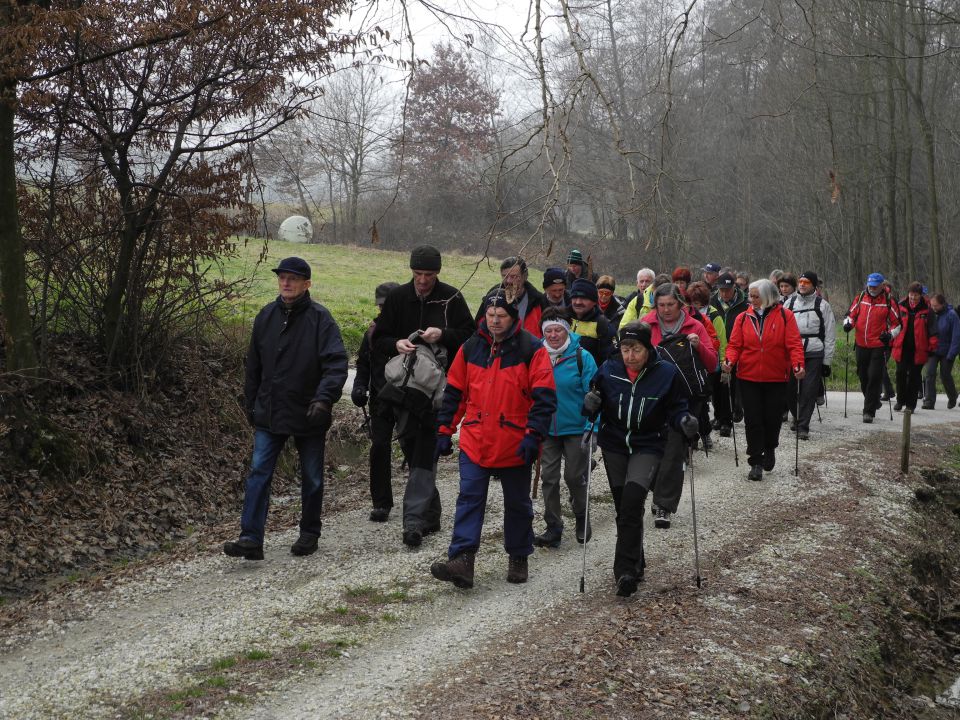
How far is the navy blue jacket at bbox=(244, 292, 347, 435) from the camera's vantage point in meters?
7.21

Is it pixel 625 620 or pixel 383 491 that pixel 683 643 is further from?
pixel 383 491

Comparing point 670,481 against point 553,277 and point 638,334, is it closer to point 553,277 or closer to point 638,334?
point 638,334

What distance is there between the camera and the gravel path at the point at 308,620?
5.10 meters

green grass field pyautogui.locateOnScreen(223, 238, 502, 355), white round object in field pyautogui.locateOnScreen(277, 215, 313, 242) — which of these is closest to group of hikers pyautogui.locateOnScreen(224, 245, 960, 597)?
green grass field pyautogui.locateOnScreen(223, 238, 502, 355)

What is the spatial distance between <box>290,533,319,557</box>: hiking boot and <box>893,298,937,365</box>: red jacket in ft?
38.4

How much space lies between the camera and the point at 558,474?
780 centimetres

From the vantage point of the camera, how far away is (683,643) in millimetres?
5965

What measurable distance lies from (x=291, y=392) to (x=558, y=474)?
2.32 metres

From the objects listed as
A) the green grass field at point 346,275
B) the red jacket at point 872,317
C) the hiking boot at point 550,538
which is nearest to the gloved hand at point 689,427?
the hiking boot at point 550,538

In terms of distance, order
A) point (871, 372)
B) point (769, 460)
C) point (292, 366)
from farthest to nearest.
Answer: point (871, 372), point (769, 460), point (292, 366)

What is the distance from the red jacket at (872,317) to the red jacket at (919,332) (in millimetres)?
1067

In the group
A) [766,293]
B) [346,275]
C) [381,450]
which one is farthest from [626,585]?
[346,275]

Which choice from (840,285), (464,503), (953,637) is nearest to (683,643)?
(464,503)

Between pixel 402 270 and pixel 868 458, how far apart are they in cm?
1963
